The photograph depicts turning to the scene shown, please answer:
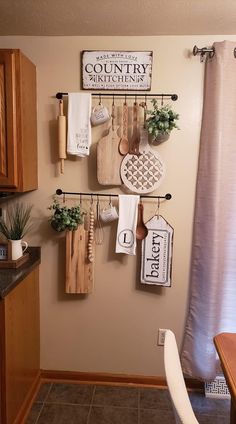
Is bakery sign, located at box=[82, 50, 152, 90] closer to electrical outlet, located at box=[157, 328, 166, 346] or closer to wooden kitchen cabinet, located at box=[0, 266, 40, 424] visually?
wooden kitchen cabinet, located at box=[0, 266, 40, 424]

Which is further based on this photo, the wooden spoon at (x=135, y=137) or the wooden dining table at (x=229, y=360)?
the wooden spoon at (x=135, y=137)

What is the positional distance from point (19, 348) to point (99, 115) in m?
1.37

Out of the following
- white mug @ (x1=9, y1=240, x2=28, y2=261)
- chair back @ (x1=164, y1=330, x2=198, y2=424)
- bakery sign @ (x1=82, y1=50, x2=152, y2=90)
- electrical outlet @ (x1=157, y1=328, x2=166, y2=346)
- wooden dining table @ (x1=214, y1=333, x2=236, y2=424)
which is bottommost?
electrical outlet @ (x1=157, y1=328, x2=166, y2=346)

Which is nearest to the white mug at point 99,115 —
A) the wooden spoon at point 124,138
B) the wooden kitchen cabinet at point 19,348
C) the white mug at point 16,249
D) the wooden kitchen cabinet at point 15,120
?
the wooden spoon at point 124,138

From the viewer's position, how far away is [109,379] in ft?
6.52

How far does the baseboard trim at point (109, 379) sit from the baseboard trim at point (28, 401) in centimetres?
7

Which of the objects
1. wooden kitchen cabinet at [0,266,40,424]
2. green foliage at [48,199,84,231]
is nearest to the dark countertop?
wooden kitchen cabinet at [0,266,40,424]

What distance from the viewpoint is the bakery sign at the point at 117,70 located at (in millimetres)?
1782

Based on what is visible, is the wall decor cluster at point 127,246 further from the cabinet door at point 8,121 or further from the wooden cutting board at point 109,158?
the cabinet door at point 8,121

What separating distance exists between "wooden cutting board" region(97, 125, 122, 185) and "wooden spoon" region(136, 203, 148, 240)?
0.24m

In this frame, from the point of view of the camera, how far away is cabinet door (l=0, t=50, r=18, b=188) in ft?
5.00

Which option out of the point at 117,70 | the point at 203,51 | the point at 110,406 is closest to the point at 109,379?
the point at 110,406

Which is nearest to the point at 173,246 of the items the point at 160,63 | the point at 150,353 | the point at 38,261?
the point at 150,353

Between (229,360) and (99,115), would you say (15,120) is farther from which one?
(229,360)
